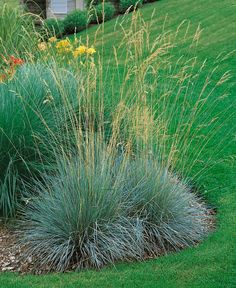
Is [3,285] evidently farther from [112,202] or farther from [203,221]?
[203,221]

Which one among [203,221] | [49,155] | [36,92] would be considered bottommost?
[203,221]

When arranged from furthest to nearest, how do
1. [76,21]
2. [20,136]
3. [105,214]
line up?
[76,21]
[20,136]
[105,214]

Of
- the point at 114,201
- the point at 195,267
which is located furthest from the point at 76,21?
the point at 195,267

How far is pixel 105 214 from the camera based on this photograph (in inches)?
217

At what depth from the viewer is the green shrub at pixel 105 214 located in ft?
17.7

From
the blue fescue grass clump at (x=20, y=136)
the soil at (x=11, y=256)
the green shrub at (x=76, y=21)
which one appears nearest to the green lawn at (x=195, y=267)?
the soil at (x=11, y=256)

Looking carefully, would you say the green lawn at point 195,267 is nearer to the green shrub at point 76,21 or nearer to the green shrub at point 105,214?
the green shrub at point 105,214

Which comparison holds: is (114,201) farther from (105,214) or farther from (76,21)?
(76,21)

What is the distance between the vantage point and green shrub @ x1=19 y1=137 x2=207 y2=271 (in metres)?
5.40

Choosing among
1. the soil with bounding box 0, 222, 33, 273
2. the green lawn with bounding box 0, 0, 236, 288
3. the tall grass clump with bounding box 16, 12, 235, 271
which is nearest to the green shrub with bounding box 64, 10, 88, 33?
the green lawn with bounding box 0, 0, 236, 288

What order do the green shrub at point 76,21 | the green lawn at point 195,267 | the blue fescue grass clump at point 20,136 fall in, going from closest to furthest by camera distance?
the green lawn at point 195,267 → the blue fescue grass clump at point 20,136 → the green shrub at point 76,21

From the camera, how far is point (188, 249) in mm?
5562

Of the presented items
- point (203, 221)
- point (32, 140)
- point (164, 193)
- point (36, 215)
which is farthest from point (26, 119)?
point (203, 221)

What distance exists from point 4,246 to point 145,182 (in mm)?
1332
